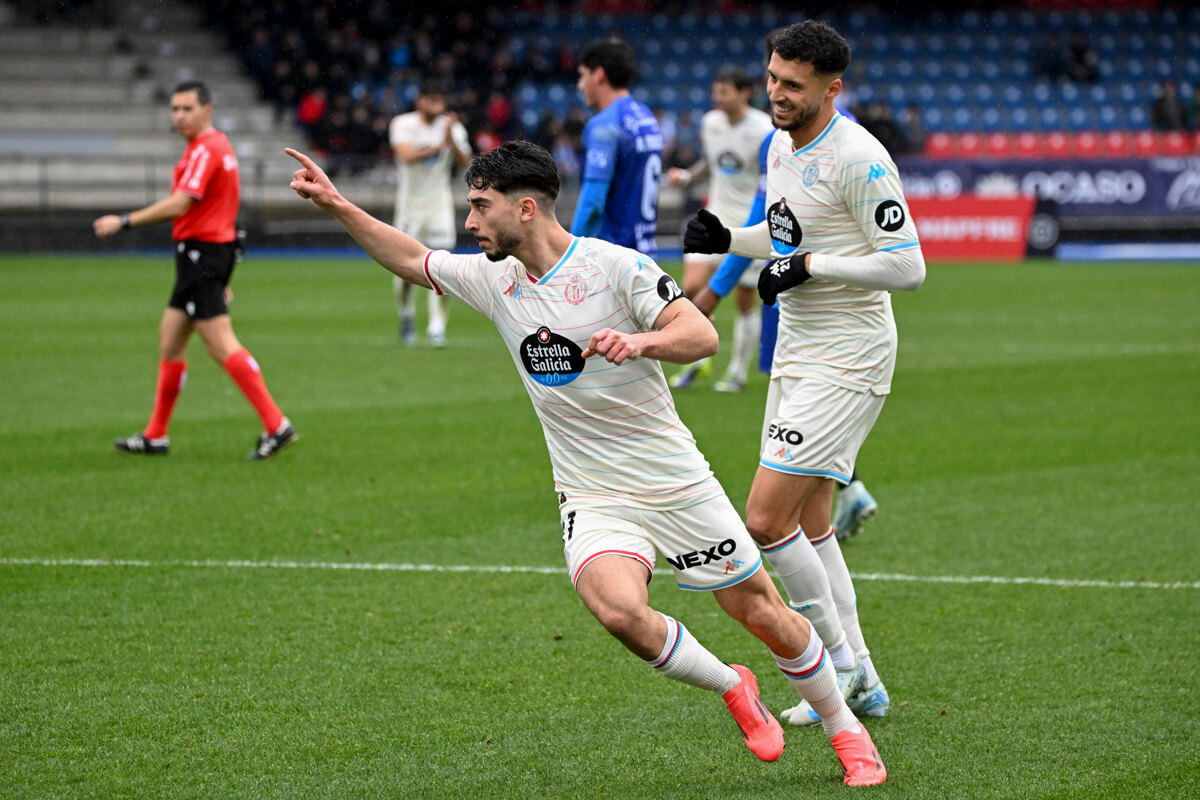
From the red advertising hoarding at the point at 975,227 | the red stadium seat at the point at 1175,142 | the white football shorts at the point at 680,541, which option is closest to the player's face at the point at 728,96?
the white football shorts at the point at 680,541

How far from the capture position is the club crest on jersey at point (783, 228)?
4.96m

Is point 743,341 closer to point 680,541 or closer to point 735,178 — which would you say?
point 735,178

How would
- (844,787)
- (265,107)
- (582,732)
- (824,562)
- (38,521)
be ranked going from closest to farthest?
1. (844,787)
2. (582,732)
3. (824,562)
4. (38,521)
5. (265,107)

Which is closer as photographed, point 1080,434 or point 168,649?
point 168,649

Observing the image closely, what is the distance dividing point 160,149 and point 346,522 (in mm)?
27959

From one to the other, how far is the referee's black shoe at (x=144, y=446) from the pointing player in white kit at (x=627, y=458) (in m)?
5.70

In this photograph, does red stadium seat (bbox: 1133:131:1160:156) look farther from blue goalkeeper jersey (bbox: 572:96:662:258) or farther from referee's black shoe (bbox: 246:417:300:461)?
referee's black shoe (bbox: 246:417:300:461)

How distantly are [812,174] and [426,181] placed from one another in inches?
453

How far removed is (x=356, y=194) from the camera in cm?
3055

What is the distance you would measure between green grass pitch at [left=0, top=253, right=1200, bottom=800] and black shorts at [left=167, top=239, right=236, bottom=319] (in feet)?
3.26

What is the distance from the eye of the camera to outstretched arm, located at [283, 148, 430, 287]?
445 centimetres

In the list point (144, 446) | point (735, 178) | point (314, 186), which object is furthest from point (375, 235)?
point (735, 178)

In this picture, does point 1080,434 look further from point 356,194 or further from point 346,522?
point 356,194

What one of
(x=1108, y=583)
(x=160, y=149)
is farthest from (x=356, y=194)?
(x=1108, y=583)
